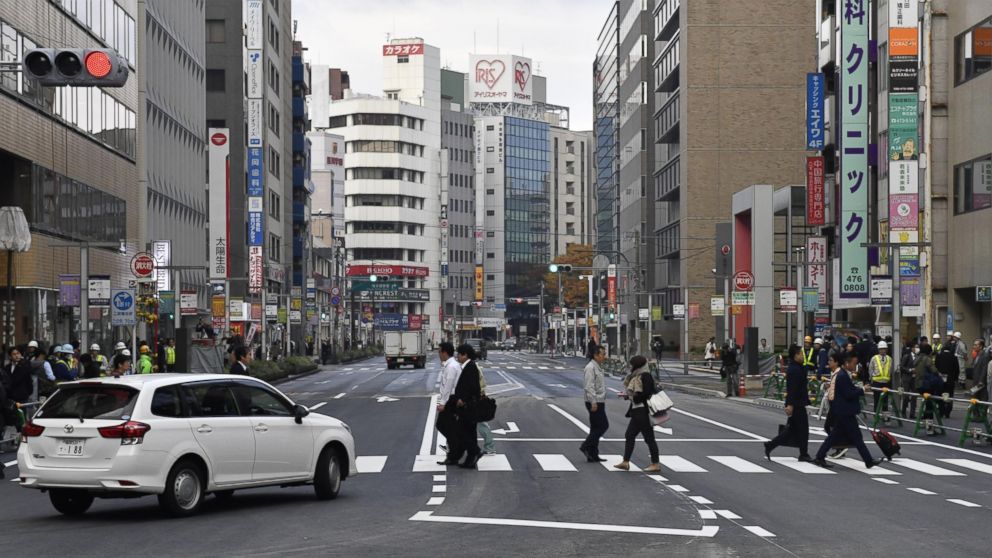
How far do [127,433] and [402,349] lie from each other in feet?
259

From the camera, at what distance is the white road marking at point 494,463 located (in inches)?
854

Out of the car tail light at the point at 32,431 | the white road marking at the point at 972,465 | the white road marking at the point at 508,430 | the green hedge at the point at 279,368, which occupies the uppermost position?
the car tail light at the point at 32,431

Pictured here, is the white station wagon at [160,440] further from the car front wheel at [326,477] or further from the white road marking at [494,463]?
the white road marking at [494,463]

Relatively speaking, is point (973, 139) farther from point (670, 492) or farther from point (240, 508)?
point (240, 508)

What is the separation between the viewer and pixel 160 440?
15047 mm

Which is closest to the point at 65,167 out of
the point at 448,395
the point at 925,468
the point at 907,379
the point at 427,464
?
the point at 907,379

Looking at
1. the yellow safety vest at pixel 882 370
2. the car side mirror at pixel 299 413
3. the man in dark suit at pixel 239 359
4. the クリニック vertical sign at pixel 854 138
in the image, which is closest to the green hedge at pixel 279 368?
the クリニック vertical sign at pixel 854 138

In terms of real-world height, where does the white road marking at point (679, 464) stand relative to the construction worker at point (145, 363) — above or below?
below

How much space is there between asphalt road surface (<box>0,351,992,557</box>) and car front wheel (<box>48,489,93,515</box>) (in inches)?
6.1

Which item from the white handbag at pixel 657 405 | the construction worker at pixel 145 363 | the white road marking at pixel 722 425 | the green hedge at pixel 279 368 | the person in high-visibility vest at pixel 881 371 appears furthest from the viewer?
the green hedge at pixel 279 368

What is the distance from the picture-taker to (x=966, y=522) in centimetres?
1515

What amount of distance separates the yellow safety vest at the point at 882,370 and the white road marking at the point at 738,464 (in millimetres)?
9802

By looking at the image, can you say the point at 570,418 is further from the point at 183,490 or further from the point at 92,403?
the point at 92,403

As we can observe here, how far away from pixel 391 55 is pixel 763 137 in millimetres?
101832
